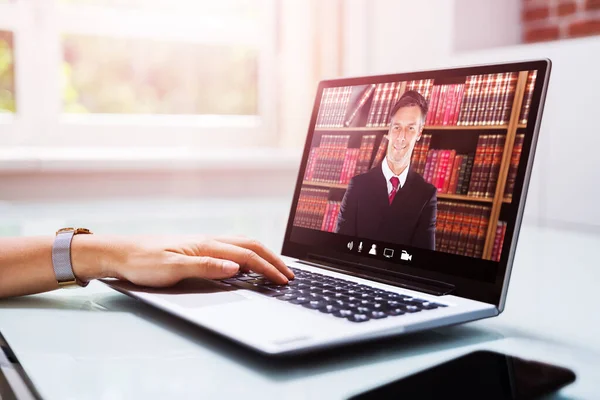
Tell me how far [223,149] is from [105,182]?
0.69m

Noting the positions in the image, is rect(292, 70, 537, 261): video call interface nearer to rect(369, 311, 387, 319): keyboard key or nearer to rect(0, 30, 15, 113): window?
rect(369, 311, 387, 319): keyboard key

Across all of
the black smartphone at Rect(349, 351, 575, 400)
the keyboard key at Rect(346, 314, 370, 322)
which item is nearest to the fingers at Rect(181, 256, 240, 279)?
the keyboard key at Rect(346, 314, 370, 322)

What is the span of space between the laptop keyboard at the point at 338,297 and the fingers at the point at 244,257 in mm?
12

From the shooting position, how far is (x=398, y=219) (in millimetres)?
910

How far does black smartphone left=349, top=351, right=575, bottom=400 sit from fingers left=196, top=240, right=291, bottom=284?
0.29 m

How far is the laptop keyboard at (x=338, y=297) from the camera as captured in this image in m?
0.68

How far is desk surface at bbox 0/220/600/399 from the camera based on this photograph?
21.0 inches

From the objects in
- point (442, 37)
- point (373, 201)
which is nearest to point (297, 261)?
point (373, 201)

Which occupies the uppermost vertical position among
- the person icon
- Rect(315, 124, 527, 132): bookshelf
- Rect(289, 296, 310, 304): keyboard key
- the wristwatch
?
Rect(315, 124, 527, 132): bookshelf

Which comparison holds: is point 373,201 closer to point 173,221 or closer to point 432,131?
point 432,131

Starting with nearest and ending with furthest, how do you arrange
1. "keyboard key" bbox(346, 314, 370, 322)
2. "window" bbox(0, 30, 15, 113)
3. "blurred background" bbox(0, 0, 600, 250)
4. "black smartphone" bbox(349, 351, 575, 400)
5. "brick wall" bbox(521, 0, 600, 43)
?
"black smartphone" bbox(349, 351, 575, 400) < "keyboard key" bbox(346, 314, 370, 322) < "blurred background" bbox(0, 0, 600, 250) < "window" bbox(0, 30, 15, 113) < "brick wall" bbox(521, 0, 600, 43)

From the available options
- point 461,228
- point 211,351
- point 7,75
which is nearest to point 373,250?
point 461,228

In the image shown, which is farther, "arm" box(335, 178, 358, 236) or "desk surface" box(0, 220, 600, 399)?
"arm" box(335, 178, 358, 236)

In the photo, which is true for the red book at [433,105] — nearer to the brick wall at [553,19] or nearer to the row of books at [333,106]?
the row of books at [333,106]
